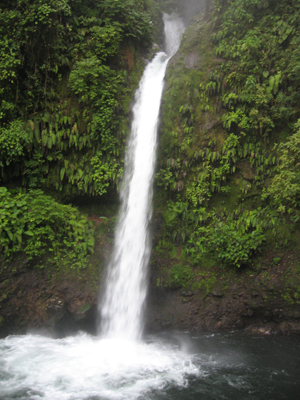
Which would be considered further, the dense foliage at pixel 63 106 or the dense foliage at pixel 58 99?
the dense foliage at pixel 58 99

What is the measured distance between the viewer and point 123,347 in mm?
7461

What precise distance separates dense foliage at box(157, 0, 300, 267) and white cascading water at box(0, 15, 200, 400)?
753 millimetres

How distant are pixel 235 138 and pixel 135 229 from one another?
13.5 ft

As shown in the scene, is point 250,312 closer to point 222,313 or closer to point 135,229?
point 222,313

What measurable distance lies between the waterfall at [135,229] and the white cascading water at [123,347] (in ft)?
0.08

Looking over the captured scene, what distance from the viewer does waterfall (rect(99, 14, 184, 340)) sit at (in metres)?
8.52

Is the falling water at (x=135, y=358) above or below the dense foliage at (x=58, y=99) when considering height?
below

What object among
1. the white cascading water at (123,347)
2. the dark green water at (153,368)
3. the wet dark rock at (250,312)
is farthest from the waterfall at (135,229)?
the wet dark rock at (250,312)

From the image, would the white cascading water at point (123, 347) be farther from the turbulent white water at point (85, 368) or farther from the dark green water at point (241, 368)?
the dark green water at point (241, 368)

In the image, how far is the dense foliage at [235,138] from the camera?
8.95m

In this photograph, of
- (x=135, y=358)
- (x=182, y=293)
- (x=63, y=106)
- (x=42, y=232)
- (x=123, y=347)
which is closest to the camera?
(x=135, y=358)

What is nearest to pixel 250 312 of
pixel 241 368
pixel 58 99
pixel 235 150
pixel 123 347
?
pixel 241 368

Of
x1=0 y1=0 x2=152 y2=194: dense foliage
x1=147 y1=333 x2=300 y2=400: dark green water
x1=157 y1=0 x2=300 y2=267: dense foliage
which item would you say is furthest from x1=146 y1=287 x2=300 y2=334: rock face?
x1=0 y1=0 x2=152 y2=194: dense foliage

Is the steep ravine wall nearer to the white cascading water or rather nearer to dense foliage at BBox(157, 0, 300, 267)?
dense foliage at BBox(157, 0, 300, 267)
